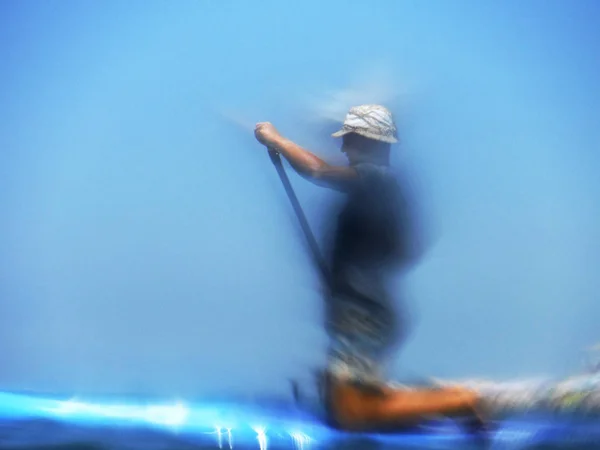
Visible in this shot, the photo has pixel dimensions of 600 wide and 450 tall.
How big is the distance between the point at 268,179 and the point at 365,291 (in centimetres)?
44

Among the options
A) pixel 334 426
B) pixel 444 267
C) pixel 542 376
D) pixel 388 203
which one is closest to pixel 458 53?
pixel 388 203

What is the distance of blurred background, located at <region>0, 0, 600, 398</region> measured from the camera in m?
2.30

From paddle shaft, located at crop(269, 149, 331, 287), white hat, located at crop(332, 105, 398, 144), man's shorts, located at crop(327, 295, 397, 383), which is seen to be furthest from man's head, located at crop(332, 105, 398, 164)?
man's shorts, located at crop(327, 295, 397, 383)

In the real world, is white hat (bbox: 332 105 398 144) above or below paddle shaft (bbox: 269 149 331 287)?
above

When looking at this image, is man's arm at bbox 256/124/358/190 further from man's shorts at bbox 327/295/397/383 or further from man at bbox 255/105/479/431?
man's shorts at bbox 327/295/397/383

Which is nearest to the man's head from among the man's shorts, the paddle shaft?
the paddle shaft

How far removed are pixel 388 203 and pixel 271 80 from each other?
499 millimetres

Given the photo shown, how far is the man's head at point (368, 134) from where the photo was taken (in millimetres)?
2287

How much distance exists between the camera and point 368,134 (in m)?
2.29

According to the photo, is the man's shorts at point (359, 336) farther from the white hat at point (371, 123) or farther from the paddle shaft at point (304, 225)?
the white hat at point (371, 123)

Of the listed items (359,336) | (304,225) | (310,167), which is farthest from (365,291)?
(310,167)

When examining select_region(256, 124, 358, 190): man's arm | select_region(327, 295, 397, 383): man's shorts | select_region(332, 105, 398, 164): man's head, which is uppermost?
select_region(332, 105, 398, 164): man's head

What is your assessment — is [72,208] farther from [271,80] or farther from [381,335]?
[381,335]

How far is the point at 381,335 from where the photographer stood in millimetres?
2311
